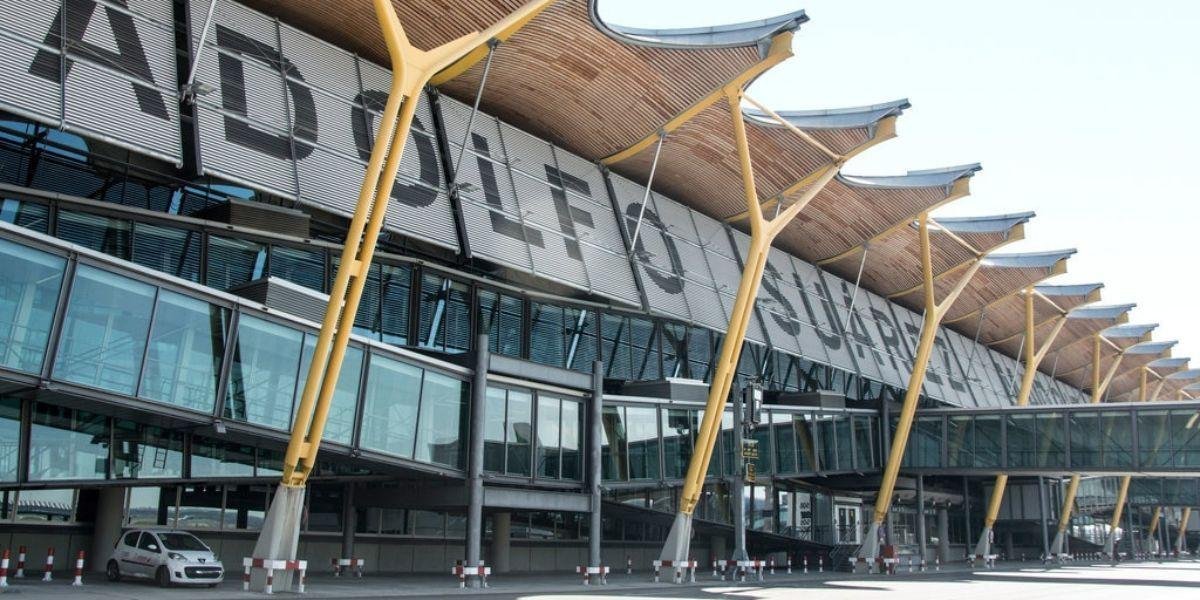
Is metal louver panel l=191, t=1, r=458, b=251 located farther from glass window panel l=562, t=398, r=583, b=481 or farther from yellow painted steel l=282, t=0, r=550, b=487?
glass window panel l=562, t=398, r=583, b=481

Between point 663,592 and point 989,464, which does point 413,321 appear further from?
point 989,464

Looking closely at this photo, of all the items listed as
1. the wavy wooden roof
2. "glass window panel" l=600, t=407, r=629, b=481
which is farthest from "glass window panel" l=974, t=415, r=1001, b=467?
"glass window panel" l=600, t=407, r=629, b=481

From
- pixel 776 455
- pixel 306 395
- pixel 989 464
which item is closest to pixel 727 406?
pixel 776 455

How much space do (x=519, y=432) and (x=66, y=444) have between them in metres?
13.0

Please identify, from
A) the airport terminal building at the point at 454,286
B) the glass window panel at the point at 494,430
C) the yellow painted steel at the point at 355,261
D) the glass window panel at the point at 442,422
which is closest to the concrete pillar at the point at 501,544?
the airport terminal building at the point at 454,286

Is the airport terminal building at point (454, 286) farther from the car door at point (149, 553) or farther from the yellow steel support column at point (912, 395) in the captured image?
the car door at point (149, 553)

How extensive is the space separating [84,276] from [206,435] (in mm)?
5530

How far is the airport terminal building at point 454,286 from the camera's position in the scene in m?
21.7

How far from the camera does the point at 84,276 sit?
19.3 m

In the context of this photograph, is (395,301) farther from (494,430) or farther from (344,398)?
(344,398)

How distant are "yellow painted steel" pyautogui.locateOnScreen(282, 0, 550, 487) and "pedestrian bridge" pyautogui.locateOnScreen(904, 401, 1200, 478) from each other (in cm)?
3738

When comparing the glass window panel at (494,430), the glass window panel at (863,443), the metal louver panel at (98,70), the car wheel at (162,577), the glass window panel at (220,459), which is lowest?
the car wheel at (162,577)

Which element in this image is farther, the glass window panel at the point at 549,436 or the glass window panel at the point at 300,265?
the glass window panel at the point at 549,436

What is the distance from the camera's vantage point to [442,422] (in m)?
28.1
